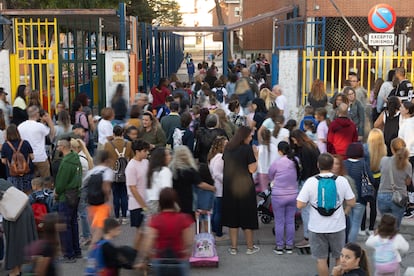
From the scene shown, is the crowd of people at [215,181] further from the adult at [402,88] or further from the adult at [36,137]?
the adult at [402,88]

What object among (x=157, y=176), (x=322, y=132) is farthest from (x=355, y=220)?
(x=157, y=176)

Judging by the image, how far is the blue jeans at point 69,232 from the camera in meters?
8.70

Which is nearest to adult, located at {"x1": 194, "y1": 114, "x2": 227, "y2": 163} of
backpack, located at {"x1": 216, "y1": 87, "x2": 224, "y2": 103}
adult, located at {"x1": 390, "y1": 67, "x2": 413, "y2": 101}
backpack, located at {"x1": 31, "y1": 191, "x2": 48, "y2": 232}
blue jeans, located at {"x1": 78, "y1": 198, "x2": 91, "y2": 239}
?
blue jeans, located at {"x1": 78, "y1": 198, "x2": 91, "y2": 239}

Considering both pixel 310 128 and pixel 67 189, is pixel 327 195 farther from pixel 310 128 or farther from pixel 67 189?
pixel 310 128

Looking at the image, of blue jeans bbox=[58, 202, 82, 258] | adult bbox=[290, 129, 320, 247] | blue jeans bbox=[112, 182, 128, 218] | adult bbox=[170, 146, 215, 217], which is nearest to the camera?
adult bbox=[170, 146, 215, 217]

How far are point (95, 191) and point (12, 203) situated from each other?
0.99 meters

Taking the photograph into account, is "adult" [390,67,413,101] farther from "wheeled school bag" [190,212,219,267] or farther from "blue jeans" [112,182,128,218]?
"wheeled school bag" [190,212,219,267]

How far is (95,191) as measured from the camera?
7887mm

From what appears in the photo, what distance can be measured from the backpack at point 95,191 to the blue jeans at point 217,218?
2126mm

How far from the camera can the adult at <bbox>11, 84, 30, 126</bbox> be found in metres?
12.9

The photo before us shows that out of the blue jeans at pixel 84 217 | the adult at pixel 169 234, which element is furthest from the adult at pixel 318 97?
the adult at pixel 169 234

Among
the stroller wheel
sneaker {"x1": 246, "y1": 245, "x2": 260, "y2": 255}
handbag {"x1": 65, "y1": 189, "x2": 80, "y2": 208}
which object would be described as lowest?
sneaker {"x1": 246, "y1": 245, "x2": 260, "y2": 255}

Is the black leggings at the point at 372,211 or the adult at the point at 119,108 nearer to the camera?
the black leggings at the point at 372,211

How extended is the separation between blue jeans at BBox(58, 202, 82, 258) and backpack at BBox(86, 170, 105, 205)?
828 mm
